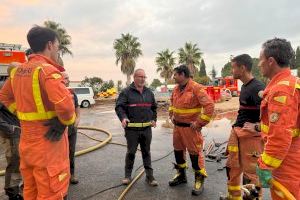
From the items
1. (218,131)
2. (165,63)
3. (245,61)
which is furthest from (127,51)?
(245,61)

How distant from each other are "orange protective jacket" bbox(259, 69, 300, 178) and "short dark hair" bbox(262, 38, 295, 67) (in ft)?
0.33

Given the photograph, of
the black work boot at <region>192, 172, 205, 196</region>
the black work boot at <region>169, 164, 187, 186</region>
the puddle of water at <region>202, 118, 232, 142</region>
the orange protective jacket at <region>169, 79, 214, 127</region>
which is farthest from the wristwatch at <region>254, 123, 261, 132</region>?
the puddle of water at <region>202, 118, 232, 142</region>

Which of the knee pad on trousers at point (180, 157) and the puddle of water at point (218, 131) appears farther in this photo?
the puddle of water at point (218, 131)

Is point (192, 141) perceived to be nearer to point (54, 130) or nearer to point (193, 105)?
point (193, 105)

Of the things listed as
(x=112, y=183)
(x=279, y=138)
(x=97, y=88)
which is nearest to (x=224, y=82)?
(x=97, y=88)

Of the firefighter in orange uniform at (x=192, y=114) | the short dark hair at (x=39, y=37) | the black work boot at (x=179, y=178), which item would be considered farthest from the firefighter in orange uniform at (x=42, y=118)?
the black work boot at (x=179, y=178)

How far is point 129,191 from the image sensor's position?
505 cm

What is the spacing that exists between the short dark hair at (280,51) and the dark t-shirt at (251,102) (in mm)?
1407

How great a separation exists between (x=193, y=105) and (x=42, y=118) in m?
2.83

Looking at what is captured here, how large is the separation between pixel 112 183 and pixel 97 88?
42.8 meters

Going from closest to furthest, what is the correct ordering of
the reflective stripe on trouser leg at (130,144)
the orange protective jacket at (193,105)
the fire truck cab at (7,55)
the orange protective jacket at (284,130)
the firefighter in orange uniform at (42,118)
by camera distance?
the orange protective jacket at (284,130) → the firefighter in orange uniform at (42,118) → the orange protective jacket at (193,105) → the reflective stripe on trouser leg at (130,144) → the fire truck cab at (7,55)

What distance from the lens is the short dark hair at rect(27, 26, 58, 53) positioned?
9.34ft

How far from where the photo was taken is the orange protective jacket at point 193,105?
15.9 ft

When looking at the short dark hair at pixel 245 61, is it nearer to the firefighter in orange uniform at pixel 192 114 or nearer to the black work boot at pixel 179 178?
the firefighter in orange uniform at pixel 192 114
